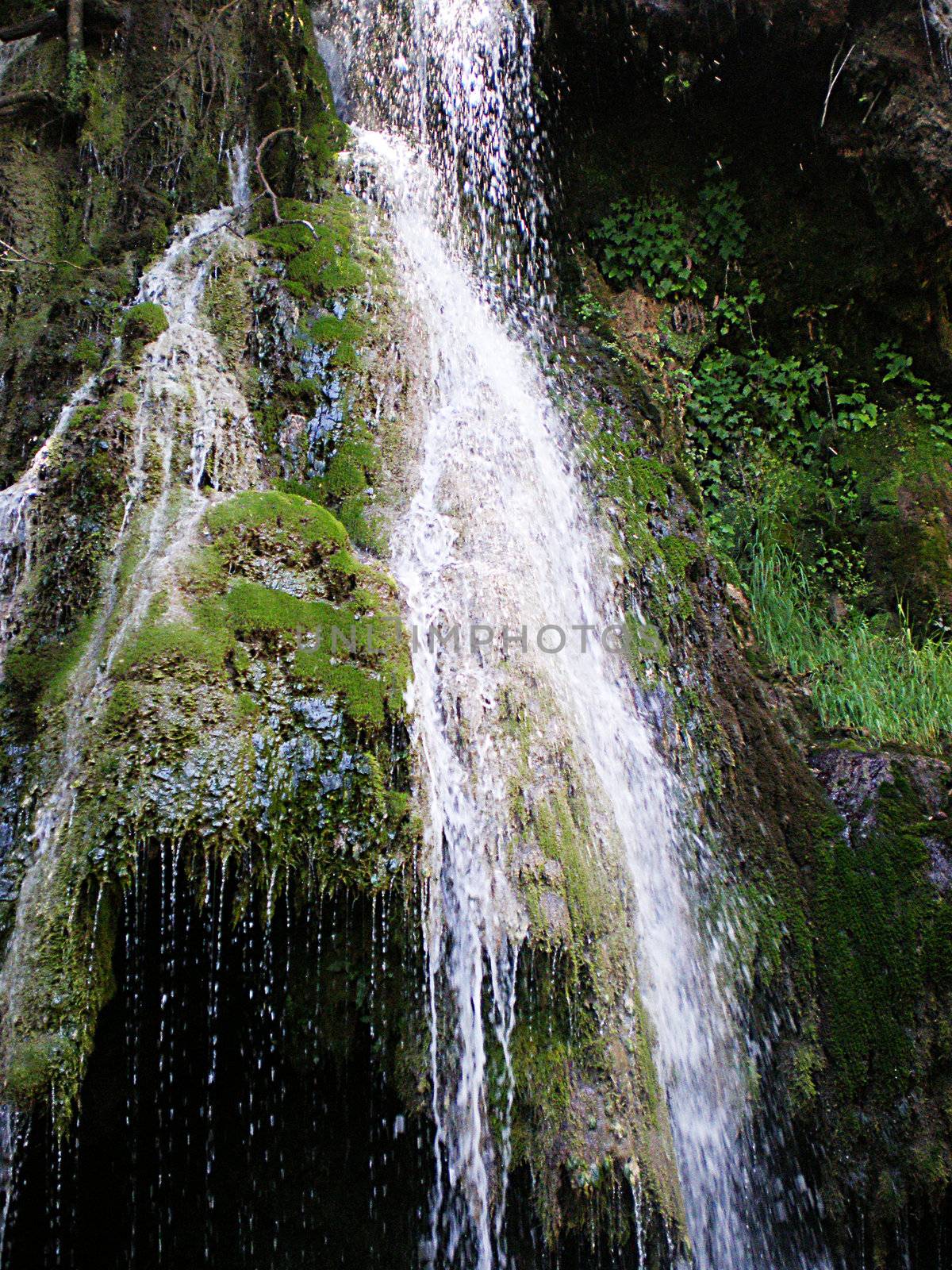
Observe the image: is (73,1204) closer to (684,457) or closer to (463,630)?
(463,630)

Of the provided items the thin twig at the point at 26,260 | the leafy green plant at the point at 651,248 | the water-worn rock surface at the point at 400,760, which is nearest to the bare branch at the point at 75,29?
the water-worn rock surface at the point at 400,760

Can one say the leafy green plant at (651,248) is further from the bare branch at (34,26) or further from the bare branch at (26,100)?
the bare branch at (34,26)

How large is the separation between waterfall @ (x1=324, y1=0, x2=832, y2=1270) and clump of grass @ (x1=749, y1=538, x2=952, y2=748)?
1.18 meters

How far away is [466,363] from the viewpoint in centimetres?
509

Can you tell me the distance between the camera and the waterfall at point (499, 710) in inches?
124

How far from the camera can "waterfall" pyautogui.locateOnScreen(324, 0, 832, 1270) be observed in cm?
315

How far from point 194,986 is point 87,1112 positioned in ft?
2.36

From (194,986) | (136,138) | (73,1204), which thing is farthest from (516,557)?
(136,138)

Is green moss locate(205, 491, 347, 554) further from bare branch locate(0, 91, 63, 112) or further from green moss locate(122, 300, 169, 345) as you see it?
bare branch locate(0, 91, 63, 112)

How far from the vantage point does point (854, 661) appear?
509 cm

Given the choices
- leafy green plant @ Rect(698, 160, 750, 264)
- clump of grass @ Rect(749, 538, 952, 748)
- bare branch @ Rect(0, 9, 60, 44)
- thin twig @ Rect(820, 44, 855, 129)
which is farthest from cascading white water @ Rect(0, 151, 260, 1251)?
thin twig @ Rect(820, 44, 855, 129)

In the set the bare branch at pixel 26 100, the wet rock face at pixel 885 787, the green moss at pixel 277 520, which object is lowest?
the wet rock face at pixel 885 787

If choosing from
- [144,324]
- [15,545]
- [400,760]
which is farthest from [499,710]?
[144,324]

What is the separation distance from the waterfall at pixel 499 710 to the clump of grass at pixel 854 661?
3.87 ft
